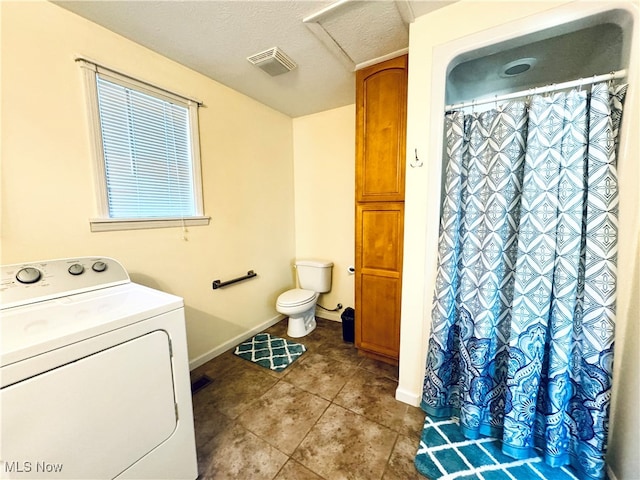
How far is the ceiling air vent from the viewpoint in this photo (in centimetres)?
169

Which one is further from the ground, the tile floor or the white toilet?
the white toilet

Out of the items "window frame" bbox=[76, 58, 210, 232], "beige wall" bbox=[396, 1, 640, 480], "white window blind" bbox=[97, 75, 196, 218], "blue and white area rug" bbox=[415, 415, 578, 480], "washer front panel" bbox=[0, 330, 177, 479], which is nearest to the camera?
"washer front panel" bbox=[0, 330, 177, 479]

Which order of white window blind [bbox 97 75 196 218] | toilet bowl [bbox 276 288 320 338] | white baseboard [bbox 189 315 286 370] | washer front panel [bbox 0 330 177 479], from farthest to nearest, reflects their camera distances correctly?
toilet bowl [bbox 276 288 320 338], white baseboard [bbox 189 315 286 370], white window blind [bbox 97 75 196 218], washer front panel [bbox 0 330 177 479]

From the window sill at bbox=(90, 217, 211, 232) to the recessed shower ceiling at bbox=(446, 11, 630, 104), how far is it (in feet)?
6.69

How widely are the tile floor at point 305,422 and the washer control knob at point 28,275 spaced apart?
1174mm

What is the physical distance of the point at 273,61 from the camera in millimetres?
1761

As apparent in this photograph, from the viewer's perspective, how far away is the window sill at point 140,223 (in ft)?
4.89

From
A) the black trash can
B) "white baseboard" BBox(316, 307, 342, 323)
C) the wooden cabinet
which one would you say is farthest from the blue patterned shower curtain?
"white baseboard" BBox(316, 307, 342, 323)

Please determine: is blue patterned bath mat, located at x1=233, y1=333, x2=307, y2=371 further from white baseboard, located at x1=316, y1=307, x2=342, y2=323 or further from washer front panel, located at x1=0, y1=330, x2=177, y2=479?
washer front panel, located at x1=0, y1=330, x2=177, y2=479

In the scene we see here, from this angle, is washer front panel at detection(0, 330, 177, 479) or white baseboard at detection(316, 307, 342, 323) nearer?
washer front panel at detection(0, 330, 177, 479)

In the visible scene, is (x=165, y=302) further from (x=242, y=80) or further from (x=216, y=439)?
(x=242, y=80)

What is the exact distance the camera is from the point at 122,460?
35.5 inches

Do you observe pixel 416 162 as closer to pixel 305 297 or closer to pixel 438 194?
pixel 438 194

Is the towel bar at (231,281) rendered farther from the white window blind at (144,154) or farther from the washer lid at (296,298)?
the white window blind at (144,154)
